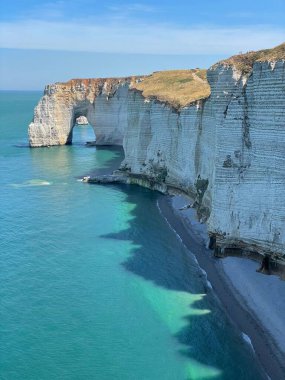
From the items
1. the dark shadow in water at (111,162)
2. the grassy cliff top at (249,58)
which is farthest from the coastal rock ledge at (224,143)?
the dark shadow in water at (111,162)

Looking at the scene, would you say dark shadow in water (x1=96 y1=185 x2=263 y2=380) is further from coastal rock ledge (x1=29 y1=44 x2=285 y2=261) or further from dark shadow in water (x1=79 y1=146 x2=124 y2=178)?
dark shadow in water (x1=79 y1=146 x2=124 y2=178)

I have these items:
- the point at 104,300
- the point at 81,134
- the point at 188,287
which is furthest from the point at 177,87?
the point at 81,134

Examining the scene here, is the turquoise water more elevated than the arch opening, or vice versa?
the arch opening

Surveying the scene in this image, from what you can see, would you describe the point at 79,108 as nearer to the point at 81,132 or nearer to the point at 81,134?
the point at 81,134

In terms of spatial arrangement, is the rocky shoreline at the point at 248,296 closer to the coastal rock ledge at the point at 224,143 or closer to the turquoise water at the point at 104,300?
the turquoise water at the point at 104,300

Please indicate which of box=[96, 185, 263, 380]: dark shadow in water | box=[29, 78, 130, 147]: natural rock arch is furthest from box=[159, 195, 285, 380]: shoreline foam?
box=[29, 78, 130, 147]: natural rock arch

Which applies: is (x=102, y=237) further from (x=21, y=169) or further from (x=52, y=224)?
(x=21, y=169)
